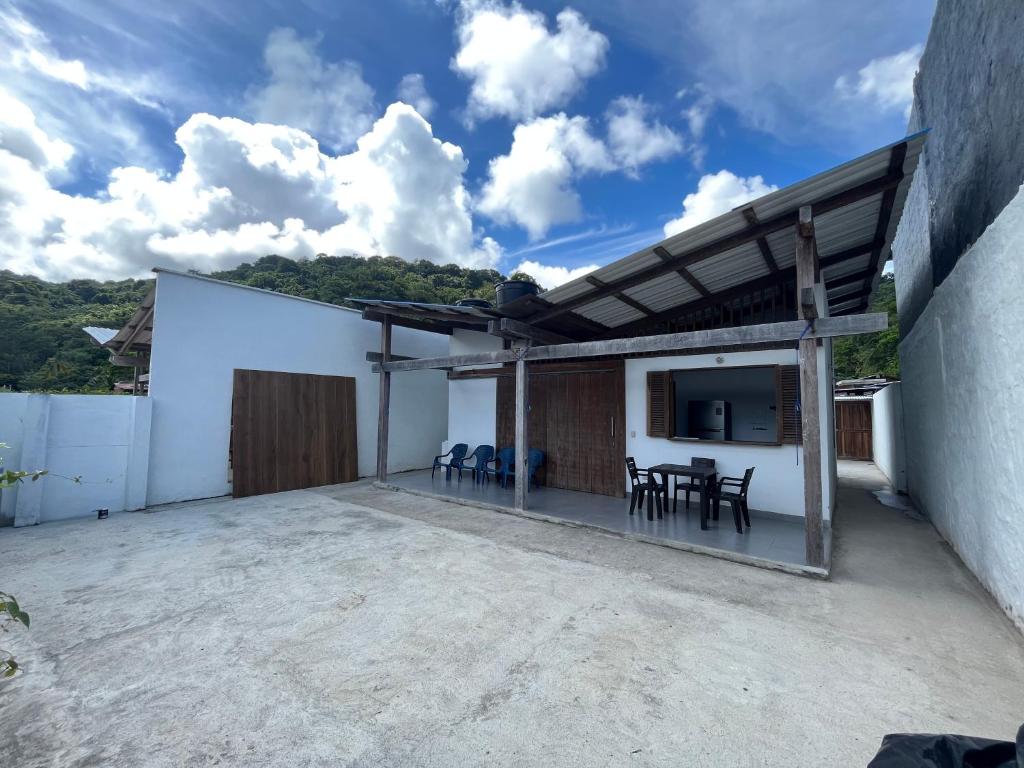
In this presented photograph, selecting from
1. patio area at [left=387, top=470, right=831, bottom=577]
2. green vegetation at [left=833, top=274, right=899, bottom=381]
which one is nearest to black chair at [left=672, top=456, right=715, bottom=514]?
patio area at [left=387, top=470, right=831, bottom=577]

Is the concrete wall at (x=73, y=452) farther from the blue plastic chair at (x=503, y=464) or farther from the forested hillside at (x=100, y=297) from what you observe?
the forested hillside at (x=100, y=297)

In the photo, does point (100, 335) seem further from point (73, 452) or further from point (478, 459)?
point (478, 459)

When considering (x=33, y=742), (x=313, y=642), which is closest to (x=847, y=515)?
(x=313, y=642)

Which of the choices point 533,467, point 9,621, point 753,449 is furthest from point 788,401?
point 9,621

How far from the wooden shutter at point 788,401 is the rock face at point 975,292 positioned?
131 cm

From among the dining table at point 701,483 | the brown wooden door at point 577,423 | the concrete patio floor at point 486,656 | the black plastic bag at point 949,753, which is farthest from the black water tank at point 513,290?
the black plastic bag at point 949,753

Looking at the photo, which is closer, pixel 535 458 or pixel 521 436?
pixel 521 436

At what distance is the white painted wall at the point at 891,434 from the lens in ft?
25.3

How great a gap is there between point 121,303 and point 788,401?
22647 mm

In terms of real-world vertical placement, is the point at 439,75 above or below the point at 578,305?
above

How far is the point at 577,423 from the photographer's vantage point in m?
7.48

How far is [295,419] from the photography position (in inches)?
302

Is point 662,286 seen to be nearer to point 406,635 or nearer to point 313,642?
point 406,635

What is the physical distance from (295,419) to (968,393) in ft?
29.4
